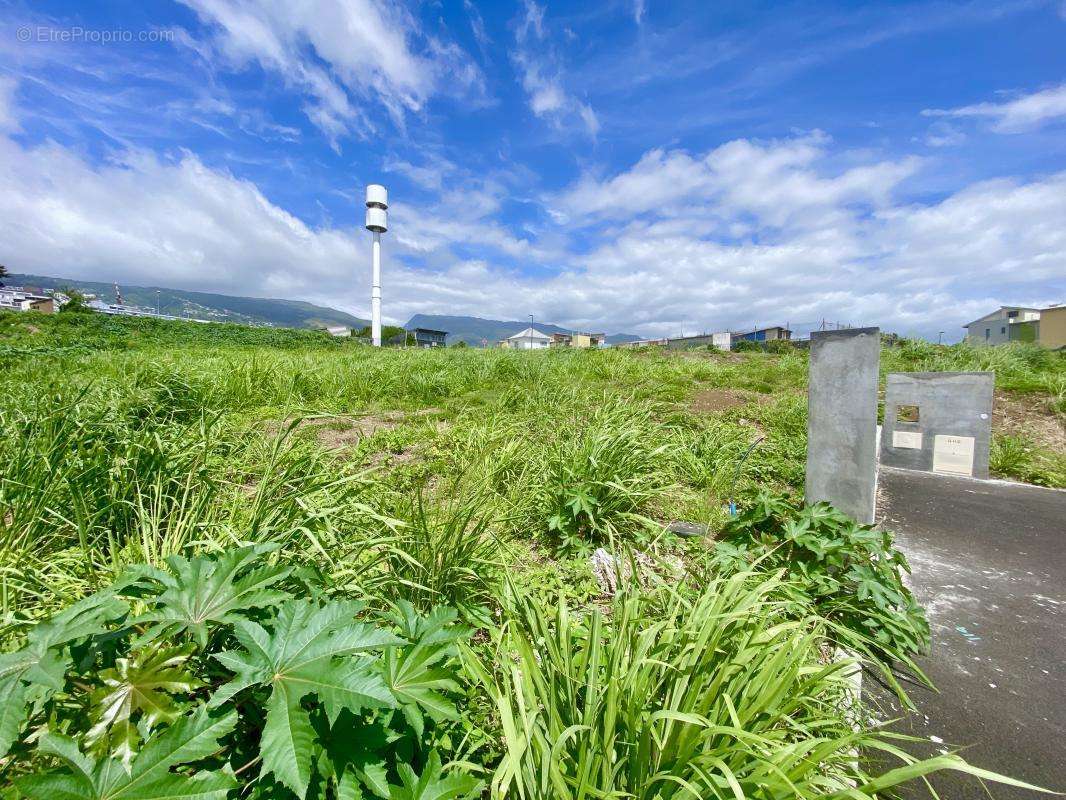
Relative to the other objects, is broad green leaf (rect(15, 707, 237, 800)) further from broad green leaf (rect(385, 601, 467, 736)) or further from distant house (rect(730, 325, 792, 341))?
distant house (rect(730, 325, 792, 341))

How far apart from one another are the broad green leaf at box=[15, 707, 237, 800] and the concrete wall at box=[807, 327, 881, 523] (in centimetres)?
262

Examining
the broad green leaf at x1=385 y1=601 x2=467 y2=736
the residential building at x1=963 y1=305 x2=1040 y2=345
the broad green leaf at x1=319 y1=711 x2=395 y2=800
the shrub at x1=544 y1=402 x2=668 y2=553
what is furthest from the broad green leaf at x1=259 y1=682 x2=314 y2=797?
the residential building at x1=963 y1=305 x2=1040 y2=345

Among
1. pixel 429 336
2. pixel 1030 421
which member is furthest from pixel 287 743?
pixel 429 336

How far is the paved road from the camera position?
1345 mm

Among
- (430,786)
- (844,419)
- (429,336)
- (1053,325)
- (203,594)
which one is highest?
(1053,325)

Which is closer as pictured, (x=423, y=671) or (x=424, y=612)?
(x=423, y=671)

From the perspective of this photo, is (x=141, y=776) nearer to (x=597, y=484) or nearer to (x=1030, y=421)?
(x=597, y=484)

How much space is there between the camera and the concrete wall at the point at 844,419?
209 centimetres

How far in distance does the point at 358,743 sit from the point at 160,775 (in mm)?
340

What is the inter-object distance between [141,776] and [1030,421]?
848cm

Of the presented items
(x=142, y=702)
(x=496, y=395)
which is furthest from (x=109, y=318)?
(x=142, y=702)

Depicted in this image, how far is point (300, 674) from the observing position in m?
0.85

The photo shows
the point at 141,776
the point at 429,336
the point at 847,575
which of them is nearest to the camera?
the point at 141,776

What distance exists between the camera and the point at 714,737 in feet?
3.93
